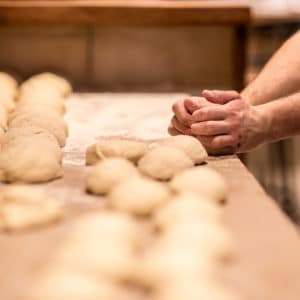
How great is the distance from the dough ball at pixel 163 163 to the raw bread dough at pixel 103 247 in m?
0.22

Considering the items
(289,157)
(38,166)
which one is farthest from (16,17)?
(289,157)

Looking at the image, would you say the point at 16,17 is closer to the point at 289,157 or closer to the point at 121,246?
the point at 121,246

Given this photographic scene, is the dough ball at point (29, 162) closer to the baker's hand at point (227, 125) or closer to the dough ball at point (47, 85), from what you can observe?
the baker's hand at point (227, 125)

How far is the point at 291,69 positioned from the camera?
1.44 meters

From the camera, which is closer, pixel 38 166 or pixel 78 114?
pixel 38 166

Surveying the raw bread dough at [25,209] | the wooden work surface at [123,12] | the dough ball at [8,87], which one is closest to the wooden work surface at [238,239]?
the raw bread dough at [25,209]

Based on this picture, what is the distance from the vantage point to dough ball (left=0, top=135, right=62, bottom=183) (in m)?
1.01

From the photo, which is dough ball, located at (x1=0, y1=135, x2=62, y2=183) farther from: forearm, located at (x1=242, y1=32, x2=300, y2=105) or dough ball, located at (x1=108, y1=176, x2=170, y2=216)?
forearm, located at (x1=242, y1=32, x2=300, y2=105)

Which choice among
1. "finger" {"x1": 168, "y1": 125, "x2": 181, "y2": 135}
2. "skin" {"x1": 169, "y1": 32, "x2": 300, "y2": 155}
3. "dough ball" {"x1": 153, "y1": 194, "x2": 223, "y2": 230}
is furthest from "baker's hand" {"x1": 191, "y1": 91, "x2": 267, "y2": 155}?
"dough ball" {"x1": 153, "y1": 194, "x2": 223, "y2": 230}

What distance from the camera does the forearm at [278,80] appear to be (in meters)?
1.42

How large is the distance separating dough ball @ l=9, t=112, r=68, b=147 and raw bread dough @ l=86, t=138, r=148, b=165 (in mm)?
162

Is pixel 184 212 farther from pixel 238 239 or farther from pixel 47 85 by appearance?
pixel 47 85

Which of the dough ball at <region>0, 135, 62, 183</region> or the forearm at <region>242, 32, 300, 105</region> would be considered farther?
the forearm at <region>242, 32, 300, 105</region>

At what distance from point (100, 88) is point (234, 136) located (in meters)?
0.86
